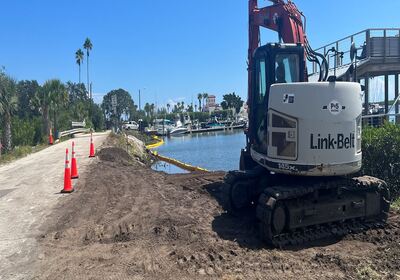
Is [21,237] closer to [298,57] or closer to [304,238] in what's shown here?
[304,238]

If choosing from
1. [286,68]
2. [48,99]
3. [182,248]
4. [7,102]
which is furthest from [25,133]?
[182,248]

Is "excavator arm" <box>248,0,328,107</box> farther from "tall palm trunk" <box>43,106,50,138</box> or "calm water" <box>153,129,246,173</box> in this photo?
"tall palm trunk" <box>43,106,50,138</box>

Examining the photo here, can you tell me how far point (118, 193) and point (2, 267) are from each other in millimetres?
5073

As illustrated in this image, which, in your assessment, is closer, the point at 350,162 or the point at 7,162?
the point at 350,162

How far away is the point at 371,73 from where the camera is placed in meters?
18.3

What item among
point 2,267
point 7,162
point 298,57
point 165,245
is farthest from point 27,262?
point 7,162

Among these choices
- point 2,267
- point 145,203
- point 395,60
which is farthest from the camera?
point 395,60

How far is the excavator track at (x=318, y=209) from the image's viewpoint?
21.9ft

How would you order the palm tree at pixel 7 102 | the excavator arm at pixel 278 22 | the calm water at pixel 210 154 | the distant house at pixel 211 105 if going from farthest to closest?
the distant house at pixel 211 105
the palm tree at pixel 7 102
the calm water at pixel 210 154
the excavator arm at pixel 278 22

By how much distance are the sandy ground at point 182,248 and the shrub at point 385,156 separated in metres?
2.53

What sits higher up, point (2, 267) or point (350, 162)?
point (350, 162)

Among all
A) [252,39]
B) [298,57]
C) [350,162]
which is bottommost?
[350,162]

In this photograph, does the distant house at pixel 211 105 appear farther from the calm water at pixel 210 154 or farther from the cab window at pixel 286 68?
the cab window at pixel 286 68

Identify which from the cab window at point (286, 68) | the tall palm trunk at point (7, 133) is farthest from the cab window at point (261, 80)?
the tall palm trunk at point (7, 133)
